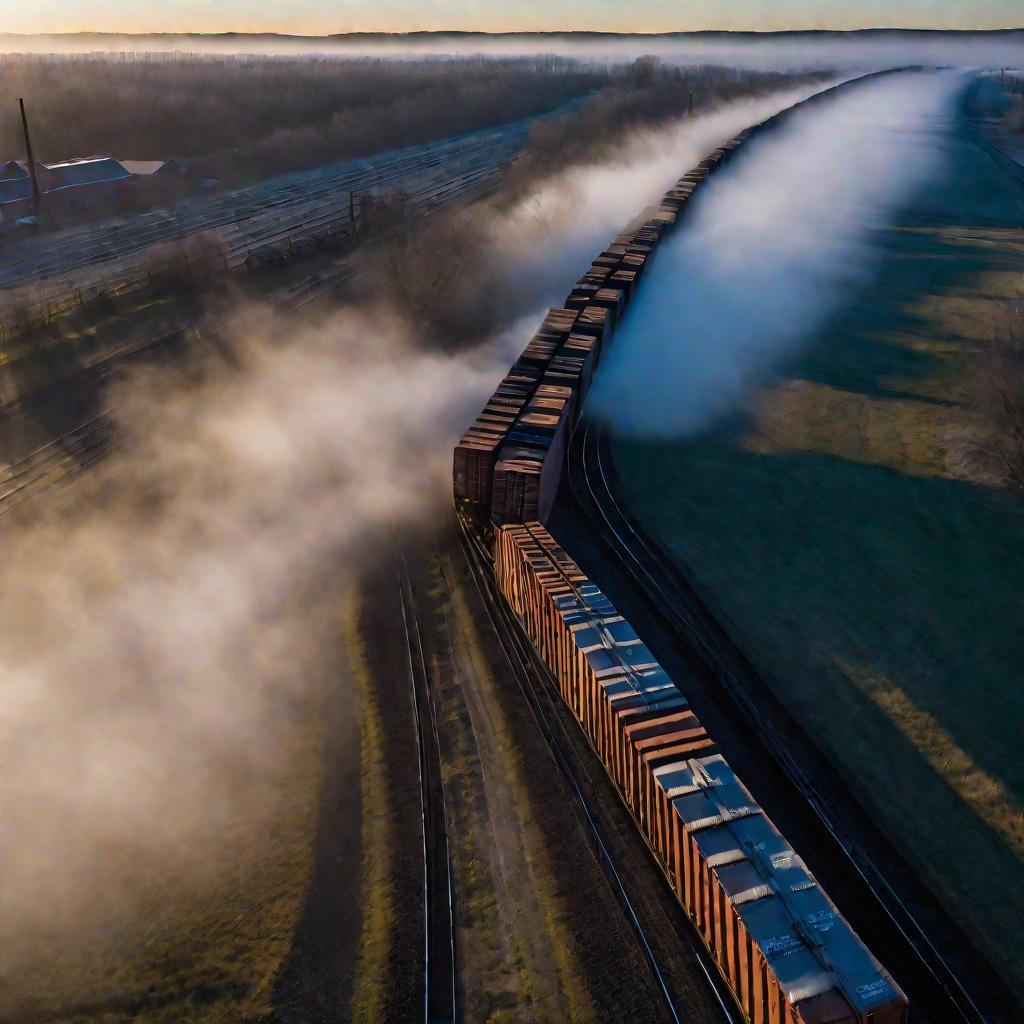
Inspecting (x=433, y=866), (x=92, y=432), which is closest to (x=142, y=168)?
(x=92, y=432)

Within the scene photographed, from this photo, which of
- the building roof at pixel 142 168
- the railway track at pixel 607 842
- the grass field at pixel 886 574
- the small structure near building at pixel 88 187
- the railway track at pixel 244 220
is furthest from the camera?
the building roof at pixel 142 168

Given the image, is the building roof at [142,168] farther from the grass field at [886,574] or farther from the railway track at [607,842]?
the railway track at [607,842]

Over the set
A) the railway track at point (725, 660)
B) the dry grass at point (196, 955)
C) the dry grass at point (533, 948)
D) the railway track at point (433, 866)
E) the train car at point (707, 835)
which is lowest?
the dry grass at point (196, 955)

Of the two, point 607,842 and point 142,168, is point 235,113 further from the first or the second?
point 607,842

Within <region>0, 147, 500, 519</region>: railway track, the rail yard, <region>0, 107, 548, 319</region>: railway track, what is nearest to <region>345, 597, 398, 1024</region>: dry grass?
the rail yard

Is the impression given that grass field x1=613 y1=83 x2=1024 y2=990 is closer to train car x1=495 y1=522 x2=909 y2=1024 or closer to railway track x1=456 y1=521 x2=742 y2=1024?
train car x1=495 y1=522 x2=909 y2=1024

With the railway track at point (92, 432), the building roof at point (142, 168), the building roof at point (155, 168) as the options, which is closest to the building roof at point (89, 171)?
the building roof at point (142, 168)
